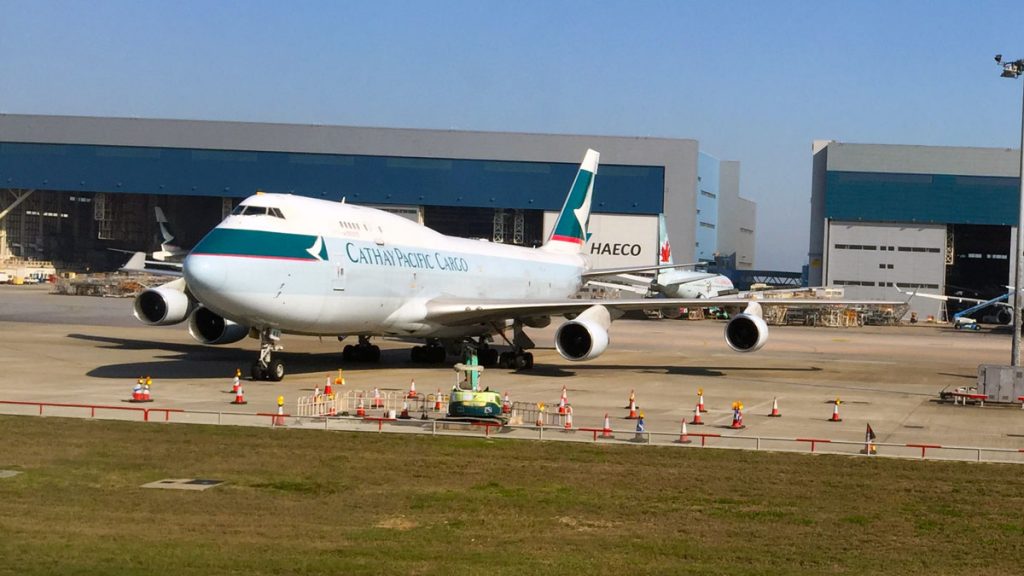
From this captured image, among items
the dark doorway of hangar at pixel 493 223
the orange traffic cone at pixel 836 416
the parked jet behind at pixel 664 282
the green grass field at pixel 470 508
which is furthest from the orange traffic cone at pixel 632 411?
the dark doorway of hangar at pixel 493 223

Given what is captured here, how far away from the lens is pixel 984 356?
55875 mm

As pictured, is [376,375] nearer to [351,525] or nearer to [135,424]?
[135,424]

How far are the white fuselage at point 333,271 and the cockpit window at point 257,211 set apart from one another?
0.05m

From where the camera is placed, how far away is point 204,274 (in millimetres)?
29578

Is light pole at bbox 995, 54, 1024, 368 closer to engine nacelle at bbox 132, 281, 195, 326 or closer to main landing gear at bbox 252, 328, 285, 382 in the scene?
main landing gear at bbox 252, 328, 285, 382

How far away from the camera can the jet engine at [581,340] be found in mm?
36094

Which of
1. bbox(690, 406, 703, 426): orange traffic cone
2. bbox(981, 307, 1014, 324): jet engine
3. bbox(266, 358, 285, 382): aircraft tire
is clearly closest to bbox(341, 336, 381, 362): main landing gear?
bbox(266, 358, 285, 382): aircraft tire

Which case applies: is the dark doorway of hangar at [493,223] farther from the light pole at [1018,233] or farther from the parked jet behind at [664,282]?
the light pole at [1018,233]

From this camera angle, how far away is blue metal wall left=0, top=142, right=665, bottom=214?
98.1 meters

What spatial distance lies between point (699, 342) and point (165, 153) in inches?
2208

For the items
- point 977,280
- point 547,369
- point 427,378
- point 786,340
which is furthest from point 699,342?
point 977,280

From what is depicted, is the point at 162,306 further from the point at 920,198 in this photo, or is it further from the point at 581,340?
the point at 920,198

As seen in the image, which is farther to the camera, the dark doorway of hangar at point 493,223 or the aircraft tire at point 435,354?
the dark doorway of hangar at point 493,223

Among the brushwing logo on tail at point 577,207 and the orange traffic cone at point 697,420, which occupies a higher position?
the brushwing logo on tail at point 577,207
